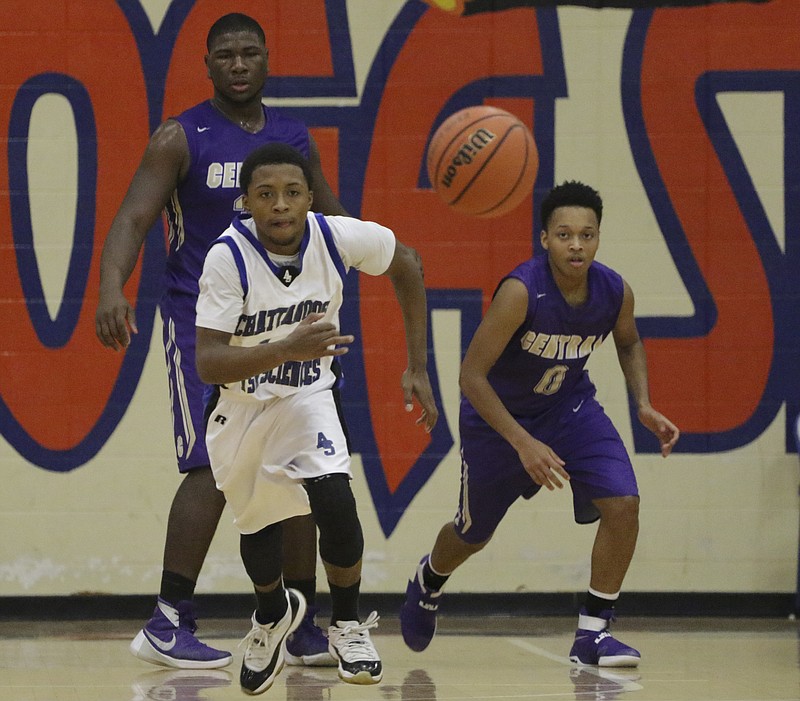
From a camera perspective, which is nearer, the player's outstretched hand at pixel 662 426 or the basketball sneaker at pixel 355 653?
the basketball sneaker at pixel 355 653

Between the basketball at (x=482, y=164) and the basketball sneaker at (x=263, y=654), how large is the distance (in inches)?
68.7

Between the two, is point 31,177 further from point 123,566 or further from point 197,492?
point 197,492

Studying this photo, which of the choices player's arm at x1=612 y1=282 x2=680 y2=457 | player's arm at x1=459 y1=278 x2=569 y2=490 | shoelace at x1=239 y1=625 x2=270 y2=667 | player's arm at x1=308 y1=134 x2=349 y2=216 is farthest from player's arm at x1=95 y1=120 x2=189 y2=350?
player's arm at x1=612 y1=282 x2=680 y2=457

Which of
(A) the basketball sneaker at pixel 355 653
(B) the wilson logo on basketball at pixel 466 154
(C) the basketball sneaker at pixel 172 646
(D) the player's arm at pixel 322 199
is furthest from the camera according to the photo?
(B) the wilson logo on basketball at pixel 466 154

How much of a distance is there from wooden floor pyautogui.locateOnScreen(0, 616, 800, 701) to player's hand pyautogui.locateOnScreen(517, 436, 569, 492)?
2.16 ft

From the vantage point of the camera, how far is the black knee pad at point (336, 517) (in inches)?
155

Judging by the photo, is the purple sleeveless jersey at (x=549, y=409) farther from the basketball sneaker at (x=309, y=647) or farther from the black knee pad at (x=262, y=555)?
the black knee pad at (x=262, y=555)

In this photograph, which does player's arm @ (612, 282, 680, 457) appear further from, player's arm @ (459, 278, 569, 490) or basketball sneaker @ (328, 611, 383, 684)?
basketball sneaker @ (328, 611, 383, 684)

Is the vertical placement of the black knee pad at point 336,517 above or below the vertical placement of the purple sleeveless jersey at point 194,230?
below

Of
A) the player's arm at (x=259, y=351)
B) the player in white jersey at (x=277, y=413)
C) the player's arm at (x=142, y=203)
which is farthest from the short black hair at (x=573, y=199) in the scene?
the player's arm at (x=259, y=351)

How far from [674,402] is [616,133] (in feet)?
4.25

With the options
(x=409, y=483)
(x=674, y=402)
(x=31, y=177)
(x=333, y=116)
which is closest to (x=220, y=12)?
(x=333, y=116)

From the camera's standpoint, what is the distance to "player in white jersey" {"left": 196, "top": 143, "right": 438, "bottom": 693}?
3.95 meters

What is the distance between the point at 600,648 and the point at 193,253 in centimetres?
197
